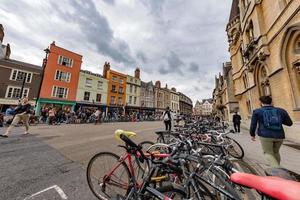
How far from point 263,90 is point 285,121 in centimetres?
1082

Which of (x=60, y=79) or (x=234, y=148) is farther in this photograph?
(x=60, y=79)

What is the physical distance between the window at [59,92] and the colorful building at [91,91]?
2209mm

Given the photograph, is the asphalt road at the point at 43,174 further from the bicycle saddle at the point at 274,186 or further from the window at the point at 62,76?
the window at the point at 62,76

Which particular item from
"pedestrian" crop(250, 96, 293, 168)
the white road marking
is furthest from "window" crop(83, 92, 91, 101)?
"pedestrian" crop(250, 96, 293, 168)

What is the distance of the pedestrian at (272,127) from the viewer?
351 cm

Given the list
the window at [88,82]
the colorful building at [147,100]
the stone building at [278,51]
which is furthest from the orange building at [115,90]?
the stone building at [278,51]

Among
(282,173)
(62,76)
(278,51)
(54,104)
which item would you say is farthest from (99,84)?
(282,173)

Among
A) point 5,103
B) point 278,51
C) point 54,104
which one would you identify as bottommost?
point 5,103

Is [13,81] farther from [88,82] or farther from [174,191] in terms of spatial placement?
[174,191]

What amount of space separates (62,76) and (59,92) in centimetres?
294

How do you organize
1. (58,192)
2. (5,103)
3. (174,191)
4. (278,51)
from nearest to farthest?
(174,191) < (58,192) < (278,51) < (5,103)

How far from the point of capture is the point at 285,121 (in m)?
3.58

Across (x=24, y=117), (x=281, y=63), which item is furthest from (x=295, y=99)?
(x=24, y=117)

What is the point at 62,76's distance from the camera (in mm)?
26344
